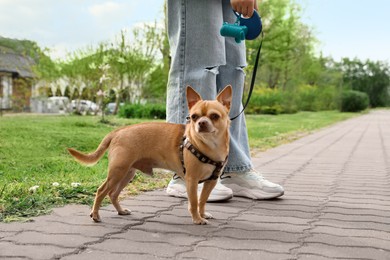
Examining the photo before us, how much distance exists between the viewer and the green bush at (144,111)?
64.4ft

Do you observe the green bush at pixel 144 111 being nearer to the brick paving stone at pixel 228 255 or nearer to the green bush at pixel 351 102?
the brick paving stone at pixel 228 255

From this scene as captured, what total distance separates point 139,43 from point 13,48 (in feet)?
20.9

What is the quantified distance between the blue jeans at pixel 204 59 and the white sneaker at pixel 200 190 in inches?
11.1

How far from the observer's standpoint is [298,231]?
3109mm

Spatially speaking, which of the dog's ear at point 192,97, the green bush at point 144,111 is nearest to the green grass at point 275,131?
the green bush at point 144,111

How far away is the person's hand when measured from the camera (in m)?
3.67

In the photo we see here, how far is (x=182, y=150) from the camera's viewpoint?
10.8 feet

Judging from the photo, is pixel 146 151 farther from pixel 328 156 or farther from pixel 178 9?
pixel 328 156

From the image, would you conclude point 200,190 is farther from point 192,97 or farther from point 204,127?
point 204,127

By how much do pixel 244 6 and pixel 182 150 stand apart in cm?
113

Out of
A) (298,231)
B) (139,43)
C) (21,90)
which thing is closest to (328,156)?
(298,231)

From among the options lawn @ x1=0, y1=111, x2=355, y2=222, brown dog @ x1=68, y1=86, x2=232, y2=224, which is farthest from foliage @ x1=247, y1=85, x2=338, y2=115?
brown dog @ x1=68, y1=86, x2=232, y2=224

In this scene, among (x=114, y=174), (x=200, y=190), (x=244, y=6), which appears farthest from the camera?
(x=200, y=190)

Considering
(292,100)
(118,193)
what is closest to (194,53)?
(118,193)
